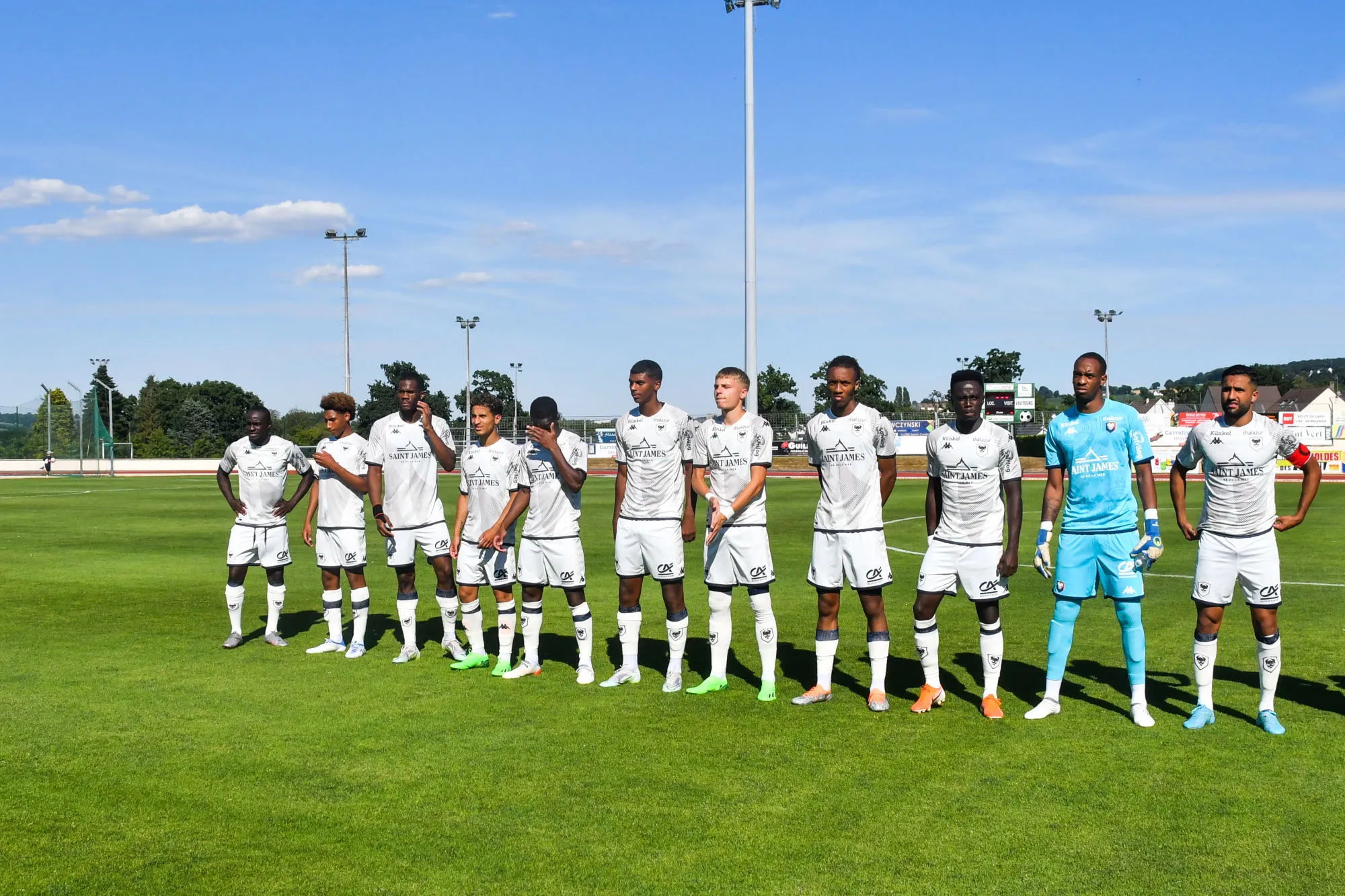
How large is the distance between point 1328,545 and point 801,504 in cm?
1361

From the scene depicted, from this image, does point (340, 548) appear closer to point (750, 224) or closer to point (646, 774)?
point (646, 774)

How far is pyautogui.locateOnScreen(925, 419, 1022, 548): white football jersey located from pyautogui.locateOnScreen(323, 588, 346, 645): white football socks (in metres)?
5.53

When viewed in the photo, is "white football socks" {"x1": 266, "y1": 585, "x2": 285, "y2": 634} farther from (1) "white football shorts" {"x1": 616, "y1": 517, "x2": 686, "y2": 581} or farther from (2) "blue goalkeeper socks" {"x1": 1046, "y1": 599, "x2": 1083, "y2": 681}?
(2) "blue goalkeeper socks" {"x1": 1046, "y1": 599, "x2": 1083, "y2": 681}

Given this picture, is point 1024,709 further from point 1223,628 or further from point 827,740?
point 1223,628

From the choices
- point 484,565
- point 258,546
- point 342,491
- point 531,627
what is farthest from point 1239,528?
point 258,546

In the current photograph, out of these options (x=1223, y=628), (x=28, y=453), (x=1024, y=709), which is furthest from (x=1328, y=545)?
(x=28, y=453)

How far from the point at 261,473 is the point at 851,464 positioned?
19.0ft

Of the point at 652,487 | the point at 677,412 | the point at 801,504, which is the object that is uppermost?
the point at 677,412

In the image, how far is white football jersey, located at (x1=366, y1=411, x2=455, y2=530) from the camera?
30.1 feet

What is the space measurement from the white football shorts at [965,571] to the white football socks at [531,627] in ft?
10.0

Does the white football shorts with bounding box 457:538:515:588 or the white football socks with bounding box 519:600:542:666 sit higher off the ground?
the white football shorts with bounding box 457:538:515:588

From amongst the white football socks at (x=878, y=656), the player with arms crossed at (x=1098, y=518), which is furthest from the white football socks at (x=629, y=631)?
the player with arms crossed at (x=1098, y=518)

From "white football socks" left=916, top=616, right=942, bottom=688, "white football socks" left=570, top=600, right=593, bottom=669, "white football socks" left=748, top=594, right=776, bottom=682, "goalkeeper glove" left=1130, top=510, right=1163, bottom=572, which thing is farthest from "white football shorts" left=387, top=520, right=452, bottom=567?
"goalkeeper glove" left=1130, top=510, right=1163, bottom=572

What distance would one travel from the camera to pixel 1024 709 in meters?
7.32
